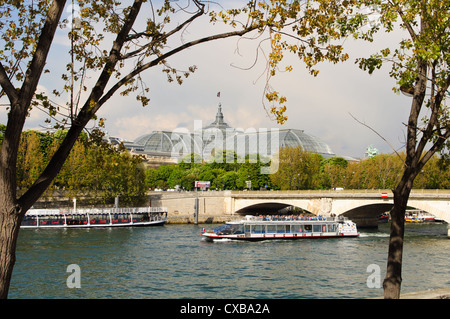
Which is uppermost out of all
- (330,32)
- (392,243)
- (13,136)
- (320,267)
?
(330,32)

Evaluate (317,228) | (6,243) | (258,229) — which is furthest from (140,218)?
(6,243)

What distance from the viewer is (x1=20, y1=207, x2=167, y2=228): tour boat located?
63.2 m

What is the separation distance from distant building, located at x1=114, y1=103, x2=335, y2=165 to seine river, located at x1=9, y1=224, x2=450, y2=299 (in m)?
79.0

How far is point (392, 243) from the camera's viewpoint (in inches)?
363

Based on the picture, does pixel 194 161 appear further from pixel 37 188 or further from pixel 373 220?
pixel 37 188

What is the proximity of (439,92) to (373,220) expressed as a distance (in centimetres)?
6203

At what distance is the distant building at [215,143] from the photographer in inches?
5453

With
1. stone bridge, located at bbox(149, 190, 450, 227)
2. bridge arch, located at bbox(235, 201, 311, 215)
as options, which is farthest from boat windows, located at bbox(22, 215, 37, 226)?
bridge arch, located at bbox(235, 201, 311, 215)

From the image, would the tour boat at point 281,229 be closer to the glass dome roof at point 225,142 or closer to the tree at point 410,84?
the tree at point 410,84

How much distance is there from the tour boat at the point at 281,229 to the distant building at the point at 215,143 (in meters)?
68.9

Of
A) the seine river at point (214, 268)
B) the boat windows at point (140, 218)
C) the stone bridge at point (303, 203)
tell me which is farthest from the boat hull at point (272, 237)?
the boat windows at point (140, 218)

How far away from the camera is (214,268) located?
31.5 m

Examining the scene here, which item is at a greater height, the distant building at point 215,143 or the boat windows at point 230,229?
the distant building at point 215,143

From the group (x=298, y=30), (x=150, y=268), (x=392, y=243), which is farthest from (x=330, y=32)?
(x=150, y=268)
